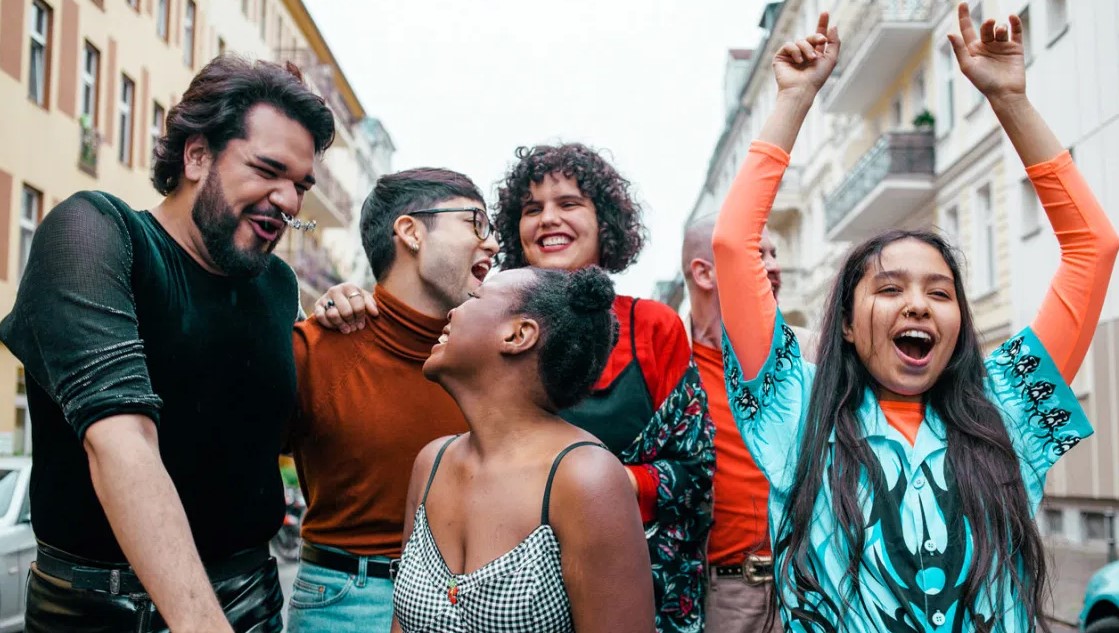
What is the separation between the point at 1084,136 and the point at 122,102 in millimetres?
12970

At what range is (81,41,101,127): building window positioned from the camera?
16047mm

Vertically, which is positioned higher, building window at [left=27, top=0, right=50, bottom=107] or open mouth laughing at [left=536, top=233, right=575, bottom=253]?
building window at [left=27, top=0, right=50, bottom=107]

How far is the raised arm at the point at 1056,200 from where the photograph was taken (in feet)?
9.64

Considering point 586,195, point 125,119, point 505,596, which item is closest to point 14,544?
point 586,195

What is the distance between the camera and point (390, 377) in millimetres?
3695

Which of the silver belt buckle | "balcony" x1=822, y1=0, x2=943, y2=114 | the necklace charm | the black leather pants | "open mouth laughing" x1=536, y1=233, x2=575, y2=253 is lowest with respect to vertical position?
the silver belt buckle

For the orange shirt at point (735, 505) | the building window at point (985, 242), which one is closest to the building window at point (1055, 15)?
the building window at point (985, 242)

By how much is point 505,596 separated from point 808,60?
150 cm

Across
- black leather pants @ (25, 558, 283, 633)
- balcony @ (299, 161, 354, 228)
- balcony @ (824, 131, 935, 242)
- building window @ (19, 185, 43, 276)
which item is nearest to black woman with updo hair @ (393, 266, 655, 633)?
black leather pants @ (25, 558, 283, 633)

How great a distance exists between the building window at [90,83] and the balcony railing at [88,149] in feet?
0.36

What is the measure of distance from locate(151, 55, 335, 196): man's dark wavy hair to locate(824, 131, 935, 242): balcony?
22395 millimetres

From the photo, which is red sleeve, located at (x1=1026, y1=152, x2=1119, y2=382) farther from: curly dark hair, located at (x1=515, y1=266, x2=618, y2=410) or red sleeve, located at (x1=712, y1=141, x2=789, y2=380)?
curly dark hair, located at (x1=515, y1=266, x2=618, y2=410)

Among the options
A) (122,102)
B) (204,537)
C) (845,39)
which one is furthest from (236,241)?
(845,39)

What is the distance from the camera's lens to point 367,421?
11.8 feet
